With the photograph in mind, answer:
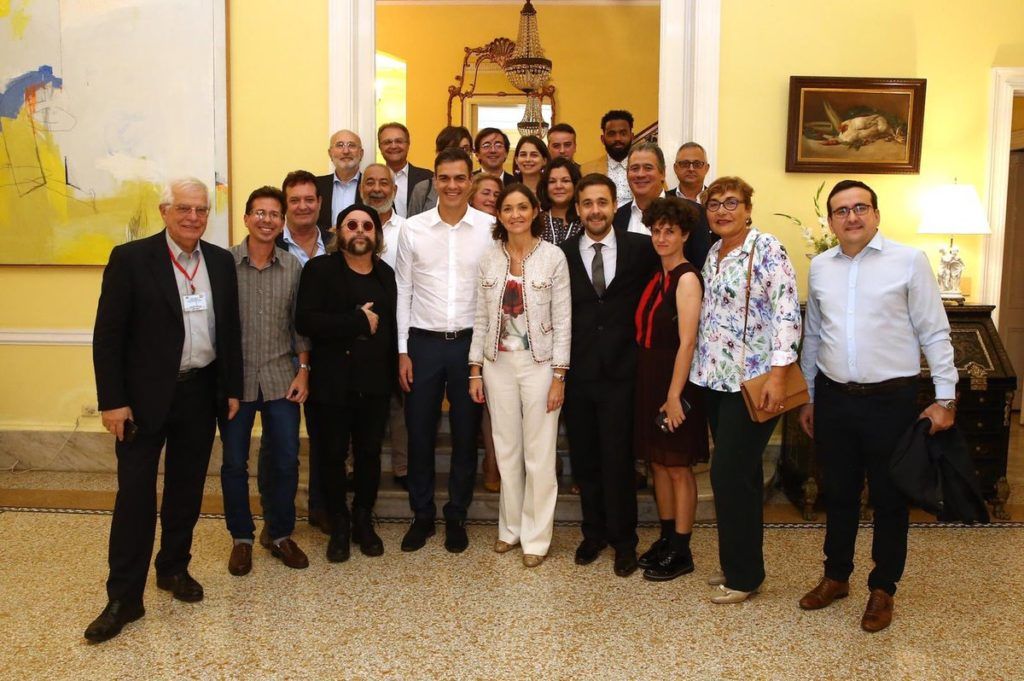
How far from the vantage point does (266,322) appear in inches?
139

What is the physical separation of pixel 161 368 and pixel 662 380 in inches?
75.0

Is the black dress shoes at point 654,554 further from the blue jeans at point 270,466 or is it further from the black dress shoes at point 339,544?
the blue jeans at point 270,466

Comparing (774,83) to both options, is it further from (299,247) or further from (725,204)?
(299,247)

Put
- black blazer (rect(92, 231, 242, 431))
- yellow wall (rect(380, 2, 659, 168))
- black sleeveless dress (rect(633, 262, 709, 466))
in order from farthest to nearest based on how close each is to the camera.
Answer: yellow wall (rect(380, 2, 659, 168))
black sleeveless dress (rect(633, 262, 709, 466))
black blazer (rect(92, 231, 242, 431))

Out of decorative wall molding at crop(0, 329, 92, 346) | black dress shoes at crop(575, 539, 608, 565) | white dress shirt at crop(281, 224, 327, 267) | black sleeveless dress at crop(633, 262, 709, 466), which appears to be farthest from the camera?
decorative wall molding at crop(0, 329, 92, 346)

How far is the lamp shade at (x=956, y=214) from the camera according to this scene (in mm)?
4848

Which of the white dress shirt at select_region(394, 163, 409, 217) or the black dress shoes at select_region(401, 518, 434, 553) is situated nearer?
the black dress shoes at select_region(401, 518, 434, 553)

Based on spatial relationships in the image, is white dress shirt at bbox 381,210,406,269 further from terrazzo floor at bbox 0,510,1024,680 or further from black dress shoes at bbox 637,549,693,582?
black dress shoes at bbox 637,549,693,582

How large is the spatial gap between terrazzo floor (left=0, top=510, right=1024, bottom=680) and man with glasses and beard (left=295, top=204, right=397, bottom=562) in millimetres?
366

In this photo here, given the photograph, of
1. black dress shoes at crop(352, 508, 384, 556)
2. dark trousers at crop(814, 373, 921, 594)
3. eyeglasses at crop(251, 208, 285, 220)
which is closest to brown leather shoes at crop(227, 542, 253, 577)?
black dress shoes at crop(352, 508, 384, 556)

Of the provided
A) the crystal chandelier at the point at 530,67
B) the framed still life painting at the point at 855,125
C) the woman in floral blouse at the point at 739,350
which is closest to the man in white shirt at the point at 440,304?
the woman in floral blouse at the point at 739,350

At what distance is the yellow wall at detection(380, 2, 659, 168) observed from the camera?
8875 mm

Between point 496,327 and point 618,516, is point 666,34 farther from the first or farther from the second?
point 618,516

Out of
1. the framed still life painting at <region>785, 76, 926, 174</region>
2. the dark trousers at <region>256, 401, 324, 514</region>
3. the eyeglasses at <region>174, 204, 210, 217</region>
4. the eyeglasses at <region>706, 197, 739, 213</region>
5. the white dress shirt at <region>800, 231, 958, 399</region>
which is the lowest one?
the dark trousers at <region>256, 401, 324, 514</region>
